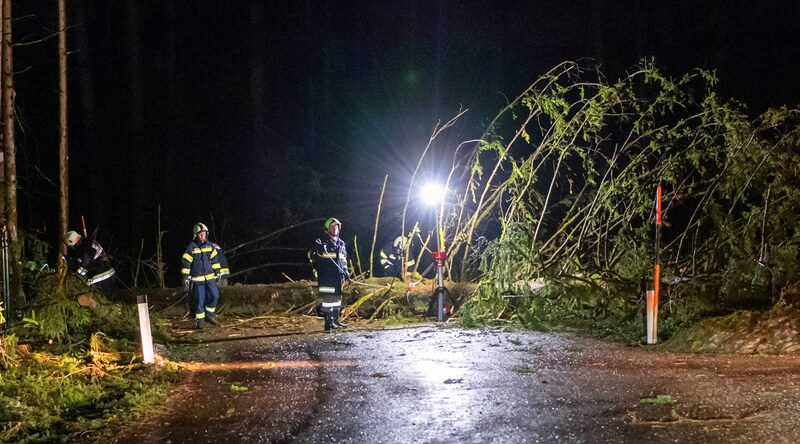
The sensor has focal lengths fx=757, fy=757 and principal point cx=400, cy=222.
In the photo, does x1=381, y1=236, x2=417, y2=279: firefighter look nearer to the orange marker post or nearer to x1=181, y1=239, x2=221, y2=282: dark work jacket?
x1=181, y1=239, x2=221, y2=282: dark work jacket

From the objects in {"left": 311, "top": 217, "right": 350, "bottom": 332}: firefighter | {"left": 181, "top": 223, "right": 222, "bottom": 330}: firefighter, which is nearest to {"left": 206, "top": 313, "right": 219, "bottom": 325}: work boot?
{"left": 181, "top": 223, "right": 222, "bottom": 330}: firefighter

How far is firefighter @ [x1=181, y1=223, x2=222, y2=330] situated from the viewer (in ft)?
41.5

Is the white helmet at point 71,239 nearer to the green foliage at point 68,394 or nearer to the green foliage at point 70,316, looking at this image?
the green foliage at point 70,316

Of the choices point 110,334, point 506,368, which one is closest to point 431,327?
point 506,368

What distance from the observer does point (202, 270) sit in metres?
12.7

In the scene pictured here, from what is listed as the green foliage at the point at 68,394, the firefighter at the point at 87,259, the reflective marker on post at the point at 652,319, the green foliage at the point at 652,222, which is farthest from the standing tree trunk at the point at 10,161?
the reflective marker on post at the point at 652,319

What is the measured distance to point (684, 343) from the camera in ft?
29.0

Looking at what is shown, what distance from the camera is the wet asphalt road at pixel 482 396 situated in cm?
557

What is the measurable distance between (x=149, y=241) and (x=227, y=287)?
723 inches

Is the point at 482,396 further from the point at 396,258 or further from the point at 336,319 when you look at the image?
the point at 396,258

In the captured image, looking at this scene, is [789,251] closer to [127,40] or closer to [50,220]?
[50,220]

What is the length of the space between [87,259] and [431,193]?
5706 millimetres

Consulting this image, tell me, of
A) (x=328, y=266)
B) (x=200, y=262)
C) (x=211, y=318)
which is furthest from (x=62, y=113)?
(x=328, y=266)

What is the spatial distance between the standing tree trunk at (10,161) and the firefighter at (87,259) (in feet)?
5.60
